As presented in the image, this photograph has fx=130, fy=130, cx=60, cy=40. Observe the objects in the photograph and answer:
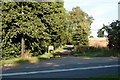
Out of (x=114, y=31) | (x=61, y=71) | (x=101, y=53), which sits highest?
(x=114, y=31)

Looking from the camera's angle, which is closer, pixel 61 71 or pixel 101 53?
pixel 61 71

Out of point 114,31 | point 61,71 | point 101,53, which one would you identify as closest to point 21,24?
point 61,71

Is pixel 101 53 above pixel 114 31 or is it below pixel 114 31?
below

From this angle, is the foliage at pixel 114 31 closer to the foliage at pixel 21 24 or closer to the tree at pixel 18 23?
the foliage at pixel 21 24

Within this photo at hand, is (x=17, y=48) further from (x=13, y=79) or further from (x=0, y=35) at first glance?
(x=13, y=79)

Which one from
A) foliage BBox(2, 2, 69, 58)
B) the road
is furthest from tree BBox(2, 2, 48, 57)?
the road

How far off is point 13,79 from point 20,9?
33.0 ft

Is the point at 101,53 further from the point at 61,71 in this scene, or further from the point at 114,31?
the point at 61,71

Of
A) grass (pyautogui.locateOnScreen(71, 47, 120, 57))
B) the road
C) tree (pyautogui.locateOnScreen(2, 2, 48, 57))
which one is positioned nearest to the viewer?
the road

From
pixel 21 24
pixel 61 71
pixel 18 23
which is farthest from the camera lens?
pixel 21 24

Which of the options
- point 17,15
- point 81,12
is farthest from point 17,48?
point 81,12

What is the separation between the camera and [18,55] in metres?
17.0

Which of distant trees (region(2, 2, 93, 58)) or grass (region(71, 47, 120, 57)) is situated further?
grass (region(71, 47, 120, 57))

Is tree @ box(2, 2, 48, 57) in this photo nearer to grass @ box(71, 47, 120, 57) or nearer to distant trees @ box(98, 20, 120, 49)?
grass @ box(71, 47, 120, 57)
